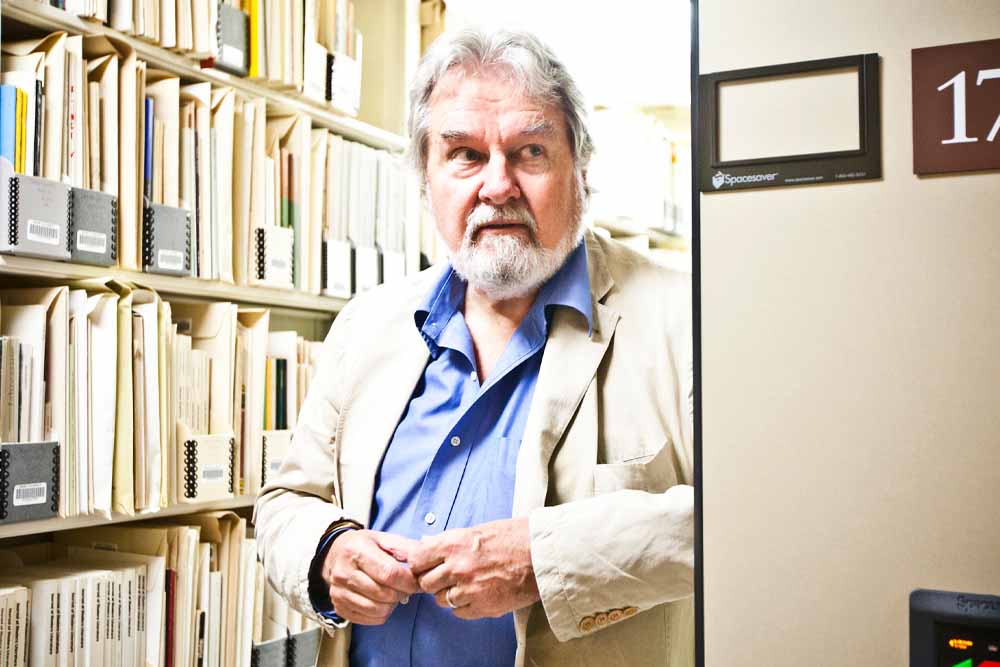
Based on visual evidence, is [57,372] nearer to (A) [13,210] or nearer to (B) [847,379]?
(A) [13,210]

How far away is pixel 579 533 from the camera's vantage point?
3.76 ft

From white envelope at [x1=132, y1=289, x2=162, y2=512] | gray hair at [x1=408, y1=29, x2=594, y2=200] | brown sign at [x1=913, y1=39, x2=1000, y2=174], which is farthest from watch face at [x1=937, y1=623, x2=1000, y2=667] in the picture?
white envelope at [x1=132, y1=289, x2=162, y2=512]

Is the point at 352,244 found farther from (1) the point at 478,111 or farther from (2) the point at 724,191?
(2) the point at 724,191

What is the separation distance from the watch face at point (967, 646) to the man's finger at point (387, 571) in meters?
0.74

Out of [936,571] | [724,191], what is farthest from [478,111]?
[936,571]

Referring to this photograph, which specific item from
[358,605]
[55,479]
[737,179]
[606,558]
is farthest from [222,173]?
[737,179]

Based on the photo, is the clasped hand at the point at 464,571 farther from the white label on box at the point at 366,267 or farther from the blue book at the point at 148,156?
the white label on box at the point at 366,267

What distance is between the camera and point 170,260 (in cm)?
187

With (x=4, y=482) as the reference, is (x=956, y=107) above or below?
above

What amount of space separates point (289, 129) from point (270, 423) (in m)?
0.72

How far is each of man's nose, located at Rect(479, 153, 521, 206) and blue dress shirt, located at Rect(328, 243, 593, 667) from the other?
0.46 feet

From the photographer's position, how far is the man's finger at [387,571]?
1182mm

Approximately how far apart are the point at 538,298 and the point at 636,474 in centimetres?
33

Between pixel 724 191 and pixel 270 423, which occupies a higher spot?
pixel 724 191
